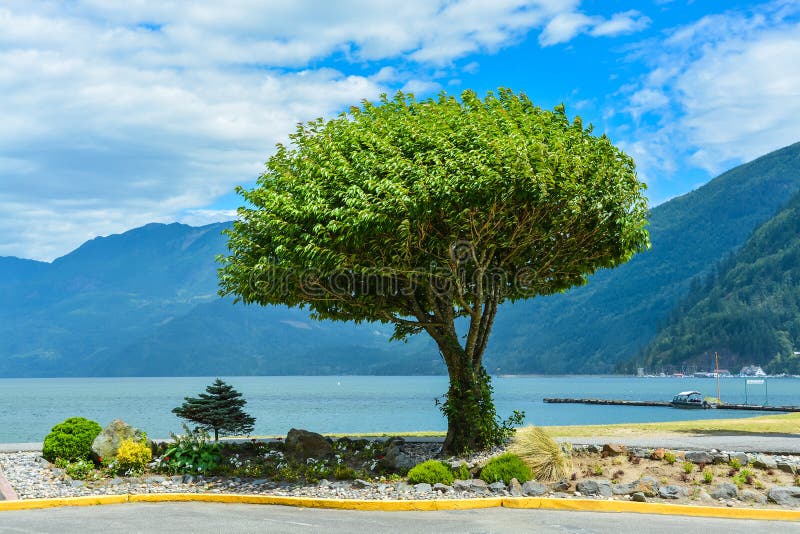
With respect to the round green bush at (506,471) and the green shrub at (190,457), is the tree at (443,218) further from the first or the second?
the green shrub at (190,457)

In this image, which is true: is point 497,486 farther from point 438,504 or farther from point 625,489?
point 625,489

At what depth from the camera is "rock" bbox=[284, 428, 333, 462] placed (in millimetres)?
23469

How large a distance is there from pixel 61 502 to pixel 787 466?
695 inches

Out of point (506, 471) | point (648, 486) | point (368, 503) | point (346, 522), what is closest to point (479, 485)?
point (506, 471)

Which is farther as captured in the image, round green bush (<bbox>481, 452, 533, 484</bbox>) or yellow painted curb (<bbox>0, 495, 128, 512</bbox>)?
round green bush (<bbox>481, 452, 533, 484</bbox>)

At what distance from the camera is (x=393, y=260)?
21.0 m

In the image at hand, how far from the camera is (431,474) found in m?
19.4

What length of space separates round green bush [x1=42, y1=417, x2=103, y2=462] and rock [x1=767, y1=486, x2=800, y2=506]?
708 inches

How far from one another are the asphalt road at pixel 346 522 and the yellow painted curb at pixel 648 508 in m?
0.43

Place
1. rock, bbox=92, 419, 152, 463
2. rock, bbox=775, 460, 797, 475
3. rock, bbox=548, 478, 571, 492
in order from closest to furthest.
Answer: rock, bbox=548, 478, 571, 492
rock, bbox=775, 460, 797, 475
rock, bbox=92, 419, 152, 463

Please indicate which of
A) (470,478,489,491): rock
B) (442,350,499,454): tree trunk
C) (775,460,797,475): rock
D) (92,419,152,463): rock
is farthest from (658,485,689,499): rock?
(92,419,152,463): rock

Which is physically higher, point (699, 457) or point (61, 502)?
point (699, 457)

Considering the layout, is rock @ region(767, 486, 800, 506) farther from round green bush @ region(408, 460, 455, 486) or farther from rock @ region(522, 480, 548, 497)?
round green bush @ region(408, 460, 455, 486)

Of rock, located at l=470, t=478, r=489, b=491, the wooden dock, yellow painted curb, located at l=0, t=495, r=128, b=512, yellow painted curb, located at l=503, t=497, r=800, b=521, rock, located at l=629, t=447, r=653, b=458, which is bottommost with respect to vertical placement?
the wooden dock
